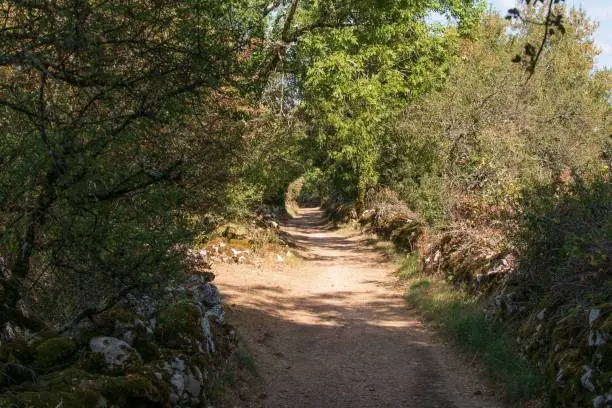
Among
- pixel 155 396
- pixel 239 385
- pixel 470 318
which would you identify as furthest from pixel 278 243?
pixel 155 396

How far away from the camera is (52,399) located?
16.1 feet

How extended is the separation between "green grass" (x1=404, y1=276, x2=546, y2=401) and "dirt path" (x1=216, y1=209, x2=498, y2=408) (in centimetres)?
35

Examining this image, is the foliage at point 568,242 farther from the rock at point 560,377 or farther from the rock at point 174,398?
the rock at point 174,398

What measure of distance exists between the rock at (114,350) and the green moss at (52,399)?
32.3 inches

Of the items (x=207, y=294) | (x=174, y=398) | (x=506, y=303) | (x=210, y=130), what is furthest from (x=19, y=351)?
(x=506, y=303)

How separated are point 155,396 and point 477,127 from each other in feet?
59.9

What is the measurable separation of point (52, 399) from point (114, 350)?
4.51ft

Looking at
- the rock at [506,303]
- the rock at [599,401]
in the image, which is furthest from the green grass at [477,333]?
the rock at [599,401]

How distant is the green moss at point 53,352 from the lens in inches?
232

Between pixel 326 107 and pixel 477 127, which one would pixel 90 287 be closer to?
pixel 326 107

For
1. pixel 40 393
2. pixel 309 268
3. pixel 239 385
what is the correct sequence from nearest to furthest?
pixel 40 393
pixel 239 385
pixel 309 268

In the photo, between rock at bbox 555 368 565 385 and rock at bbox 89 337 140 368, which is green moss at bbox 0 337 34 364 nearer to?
rock at bbox 89 337 140 368

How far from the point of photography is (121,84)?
5191mm

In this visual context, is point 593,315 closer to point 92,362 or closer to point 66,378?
point 92,362
